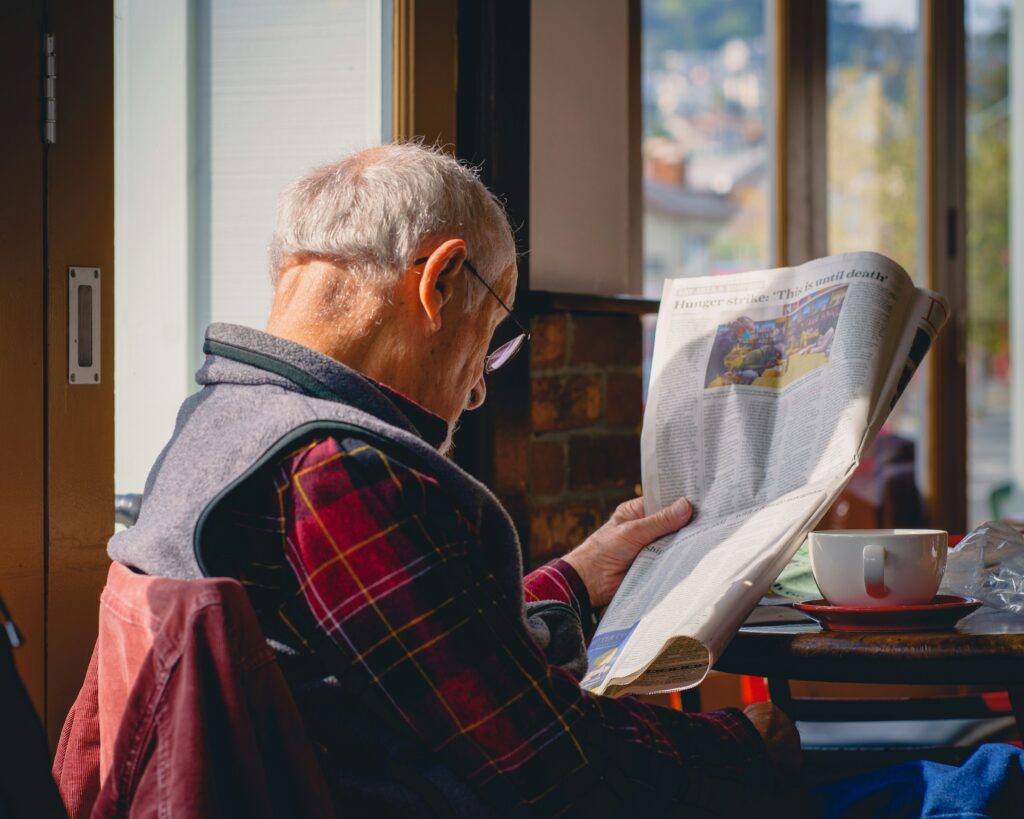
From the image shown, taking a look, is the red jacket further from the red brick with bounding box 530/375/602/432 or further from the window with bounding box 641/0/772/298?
the window with bounding box 641/0/772/298

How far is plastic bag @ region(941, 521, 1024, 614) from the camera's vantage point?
1160 mm

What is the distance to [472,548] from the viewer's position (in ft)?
2.73

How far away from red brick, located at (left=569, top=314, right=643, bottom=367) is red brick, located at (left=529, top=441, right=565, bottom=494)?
169mm

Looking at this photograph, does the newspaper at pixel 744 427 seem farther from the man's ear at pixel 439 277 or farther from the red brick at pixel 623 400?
the red brick at pixel 623 400

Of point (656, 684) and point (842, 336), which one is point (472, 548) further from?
point (842, 336)

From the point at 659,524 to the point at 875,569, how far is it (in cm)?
28

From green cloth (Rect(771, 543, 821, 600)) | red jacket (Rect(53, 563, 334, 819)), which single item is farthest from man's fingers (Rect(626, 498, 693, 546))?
red jacket (Rect(53, 563, 334, 819))

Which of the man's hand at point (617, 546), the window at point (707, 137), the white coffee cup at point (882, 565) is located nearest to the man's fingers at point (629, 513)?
the man's hand at point (617, 546)

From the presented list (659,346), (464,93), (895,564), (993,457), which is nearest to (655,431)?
(659,346)

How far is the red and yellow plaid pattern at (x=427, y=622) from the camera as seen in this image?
2.53ft

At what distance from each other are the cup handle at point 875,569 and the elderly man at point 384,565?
155 millimetres

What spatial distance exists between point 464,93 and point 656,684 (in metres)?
1.16

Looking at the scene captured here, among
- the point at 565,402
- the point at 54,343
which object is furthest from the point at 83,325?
the point at 565,402

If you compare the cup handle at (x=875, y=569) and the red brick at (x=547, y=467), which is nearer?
the cup handle at (x=875, y=569)
